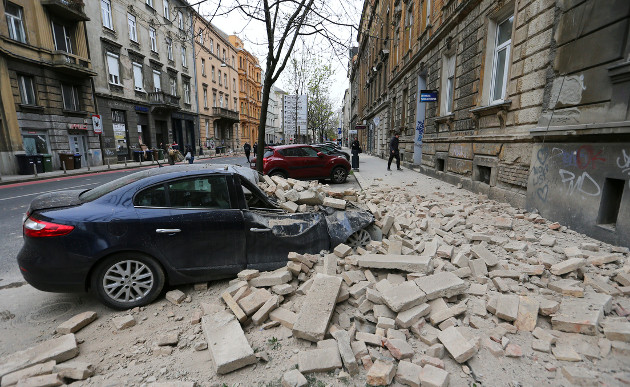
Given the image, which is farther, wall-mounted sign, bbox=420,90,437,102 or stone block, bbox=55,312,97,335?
wall-mounted sign, bbox=420,90,437,102

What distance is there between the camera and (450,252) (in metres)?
3.71

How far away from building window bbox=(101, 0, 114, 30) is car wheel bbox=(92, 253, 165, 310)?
26593 millimetres

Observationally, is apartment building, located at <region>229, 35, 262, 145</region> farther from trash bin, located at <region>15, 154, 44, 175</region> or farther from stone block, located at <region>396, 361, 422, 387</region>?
stone block, located at <region>396, 361, 422, 387</region>

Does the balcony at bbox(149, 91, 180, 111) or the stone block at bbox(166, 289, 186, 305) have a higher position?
the balcony at bbox(149, 91, 180, 111)

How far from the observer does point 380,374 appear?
205 centimetres

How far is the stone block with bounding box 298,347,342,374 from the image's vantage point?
2.20 metres

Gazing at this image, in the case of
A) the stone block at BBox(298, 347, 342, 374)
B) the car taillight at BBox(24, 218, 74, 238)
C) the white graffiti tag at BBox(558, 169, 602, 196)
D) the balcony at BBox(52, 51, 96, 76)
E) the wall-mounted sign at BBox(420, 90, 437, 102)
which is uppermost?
the balcony at BBox(52, 51, 96, 76)

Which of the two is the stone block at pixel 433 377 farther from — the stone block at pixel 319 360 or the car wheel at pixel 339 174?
the car wheel at pixel 339 174

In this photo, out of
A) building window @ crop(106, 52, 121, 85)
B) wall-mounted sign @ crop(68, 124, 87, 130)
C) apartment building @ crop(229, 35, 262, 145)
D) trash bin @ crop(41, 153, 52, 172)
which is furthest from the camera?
apartment building @ crop(229, 35, 262, 145)

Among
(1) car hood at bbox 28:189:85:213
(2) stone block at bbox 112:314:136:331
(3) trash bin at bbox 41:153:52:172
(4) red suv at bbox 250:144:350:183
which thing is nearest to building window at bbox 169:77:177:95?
(3) trash bin at bbox 41:153:52:172

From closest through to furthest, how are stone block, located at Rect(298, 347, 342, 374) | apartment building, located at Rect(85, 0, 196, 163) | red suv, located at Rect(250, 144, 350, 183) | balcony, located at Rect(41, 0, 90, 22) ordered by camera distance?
stone block, located at Rect(298, 347, 342, 374) → red suv, located at Rect(250, 144, 350, 183) → balcony, located at Rect(41, 0, 90, 22) → apartment building, located at Rect(85, 0, 196, 163)

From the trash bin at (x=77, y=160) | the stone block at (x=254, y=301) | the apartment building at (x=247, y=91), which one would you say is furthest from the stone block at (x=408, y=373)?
the apartment building at (x=247, y=91)

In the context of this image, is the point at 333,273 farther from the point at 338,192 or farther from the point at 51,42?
the point at 51,42

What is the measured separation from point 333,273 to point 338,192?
2.31 metres
